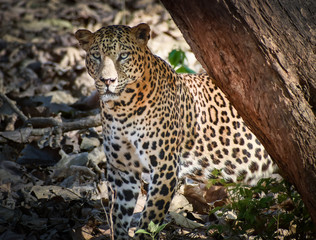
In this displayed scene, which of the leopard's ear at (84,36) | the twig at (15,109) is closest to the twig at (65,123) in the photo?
the twig at (15,109)

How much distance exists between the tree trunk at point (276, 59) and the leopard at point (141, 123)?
137 cm

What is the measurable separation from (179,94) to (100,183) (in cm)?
202

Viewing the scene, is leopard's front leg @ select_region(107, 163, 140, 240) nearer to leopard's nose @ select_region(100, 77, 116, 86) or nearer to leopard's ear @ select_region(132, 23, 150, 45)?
leopard's nose @ select_region(100, 77, 116, 86)

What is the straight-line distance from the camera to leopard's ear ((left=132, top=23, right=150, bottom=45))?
17.7 feet

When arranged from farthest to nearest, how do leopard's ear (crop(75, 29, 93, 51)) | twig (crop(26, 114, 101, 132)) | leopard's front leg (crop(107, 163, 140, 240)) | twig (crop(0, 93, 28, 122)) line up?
1. twig (crop(0, 93, 28, 122))
2. twig (crop(26, 114, 101, 132))
3. leopard's front leg (crop(107, 163, 140, 240))
4. leopard's ear (crop(75, 29, 93, 51))

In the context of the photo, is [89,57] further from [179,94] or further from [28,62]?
[28,62]

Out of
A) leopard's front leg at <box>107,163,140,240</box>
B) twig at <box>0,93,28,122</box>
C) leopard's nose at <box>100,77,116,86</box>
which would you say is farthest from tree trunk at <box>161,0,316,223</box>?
twig at <box>0,93,28,122</box>

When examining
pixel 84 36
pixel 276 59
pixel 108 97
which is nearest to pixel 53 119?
pixel 84 36

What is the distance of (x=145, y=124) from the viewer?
5.55 metres

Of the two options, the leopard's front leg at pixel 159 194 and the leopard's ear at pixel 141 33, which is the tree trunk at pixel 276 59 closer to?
the leopard's ear at pixel 141 33

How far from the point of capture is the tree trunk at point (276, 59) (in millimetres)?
3816

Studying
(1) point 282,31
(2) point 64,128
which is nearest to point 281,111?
(1) point 282,31

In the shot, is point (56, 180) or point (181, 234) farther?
point (56, 180)

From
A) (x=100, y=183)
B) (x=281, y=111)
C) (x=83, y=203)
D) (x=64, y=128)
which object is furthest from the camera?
(x=64, y=128)
